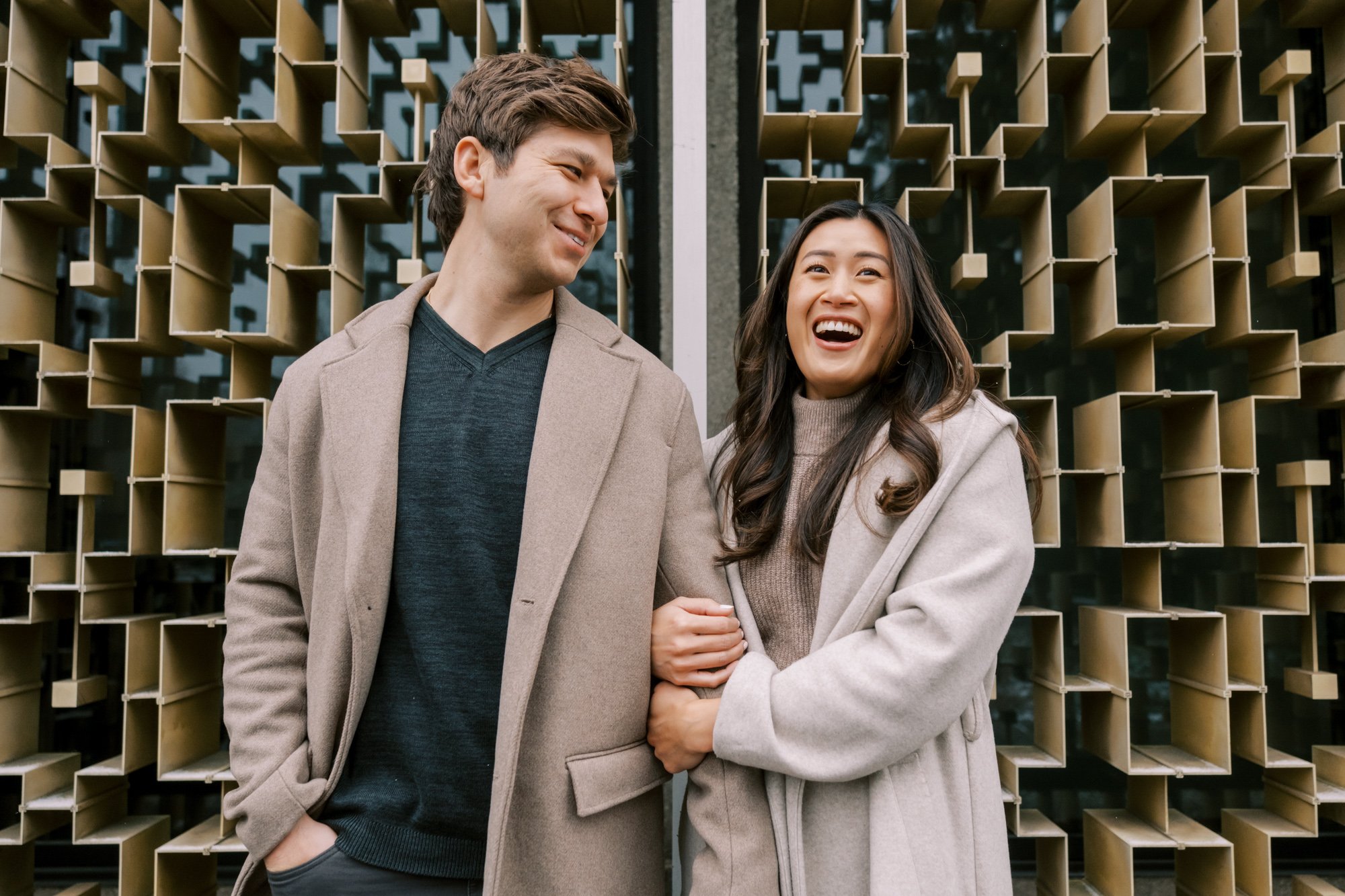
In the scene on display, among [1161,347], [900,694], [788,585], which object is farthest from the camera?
[1161,347]

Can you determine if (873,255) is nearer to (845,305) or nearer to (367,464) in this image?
(845,305)

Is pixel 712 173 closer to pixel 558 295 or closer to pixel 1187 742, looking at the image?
pixel 558 295

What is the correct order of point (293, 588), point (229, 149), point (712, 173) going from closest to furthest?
point (293, 588), point (229, 149), point (712, 173)

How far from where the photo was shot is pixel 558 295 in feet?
4.91

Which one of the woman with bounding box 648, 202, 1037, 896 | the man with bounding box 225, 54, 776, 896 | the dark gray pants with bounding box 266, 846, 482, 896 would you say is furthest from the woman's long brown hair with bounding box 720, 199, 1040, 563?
the dark gray pants with bounding box 266, 846, 482, 896

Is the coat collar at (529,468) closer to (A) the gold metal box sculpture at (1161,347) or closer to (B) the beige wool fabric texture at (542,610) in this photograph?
(B) the beige wool fabric texture at (542,610)

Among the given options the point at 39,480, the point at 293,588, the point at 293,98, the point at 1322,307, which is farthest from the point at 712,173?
the point at 39,480

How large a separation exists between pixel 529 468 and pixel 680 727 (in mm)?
488

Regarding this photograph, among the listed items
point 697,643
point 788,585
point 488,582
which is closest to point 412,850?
point 488,582

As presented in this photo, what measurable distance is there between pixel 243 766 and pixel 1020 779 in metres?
1.92

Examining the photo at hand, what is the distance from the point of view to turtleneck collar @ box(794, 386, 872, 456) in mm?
1503

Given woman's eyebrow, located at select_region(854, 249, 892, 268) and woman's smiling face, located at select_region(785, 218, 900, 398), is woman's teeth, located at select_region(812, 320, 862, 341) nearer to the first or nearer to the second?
woman's smiling face, located at select_region(785, 218, 900, 398)

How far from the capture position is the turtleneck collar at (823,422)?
4.93ft

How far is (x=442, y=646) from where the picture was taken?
1.29 metres
